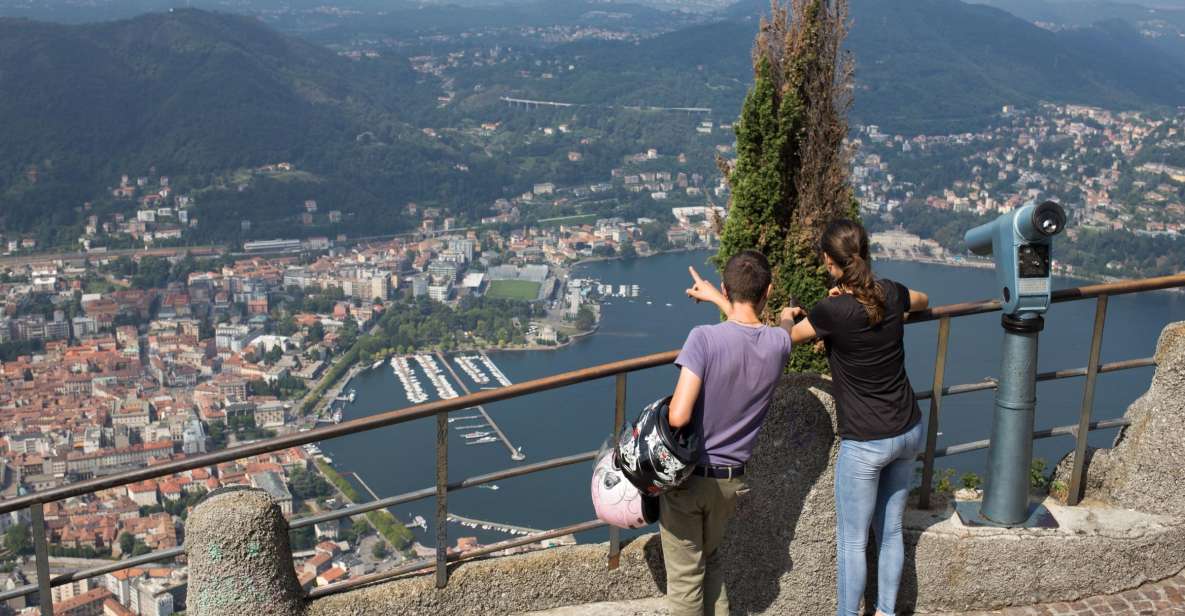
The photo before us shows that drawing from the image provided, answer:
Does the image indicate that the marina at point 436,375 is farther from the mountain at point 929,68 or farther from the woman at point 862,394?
the mountain at point 929,68

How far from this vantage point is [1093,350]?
4059mm

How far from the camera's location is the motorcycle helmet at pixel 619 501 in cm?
309

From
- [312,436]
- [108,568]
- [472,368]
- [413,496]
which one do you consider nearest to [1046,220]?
[413,496]

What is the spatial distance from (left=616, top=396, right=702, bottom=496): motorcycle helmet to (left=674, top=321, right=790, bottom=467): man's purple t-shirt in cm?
8

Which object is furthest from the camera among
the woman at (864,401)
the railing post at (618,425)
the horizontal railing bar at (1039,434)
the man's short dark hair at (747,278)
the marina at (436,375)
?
the marina at (436,375)

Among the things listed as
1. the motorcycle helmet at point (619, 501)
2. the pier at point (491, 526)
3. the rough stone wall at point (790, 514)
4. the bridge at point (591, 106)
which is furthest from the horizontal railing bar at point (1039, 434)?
the bridge at point (591, 106)

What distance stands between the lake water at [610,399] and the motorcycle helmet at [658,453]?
1237 cm

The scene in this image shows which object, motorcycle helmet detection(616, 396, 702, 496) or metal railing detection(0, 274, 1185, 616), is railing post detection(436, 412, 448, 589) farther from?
motorcycle helmet detection(616, 396, 702, 496)

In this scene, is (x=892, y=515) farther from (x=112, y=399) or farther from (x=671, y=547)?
(x=112, y=399)

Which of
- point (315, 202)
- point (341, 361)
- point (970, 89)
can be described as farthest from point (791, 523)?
point (970, 89)

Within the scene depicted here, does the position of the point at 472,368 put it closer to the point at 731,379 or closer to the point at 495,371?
the point at 495,371

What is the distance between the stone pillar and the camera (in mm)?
3090

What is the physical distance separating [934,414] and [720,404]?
1.25 meters

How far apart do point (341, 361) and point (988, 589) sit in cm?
4011
